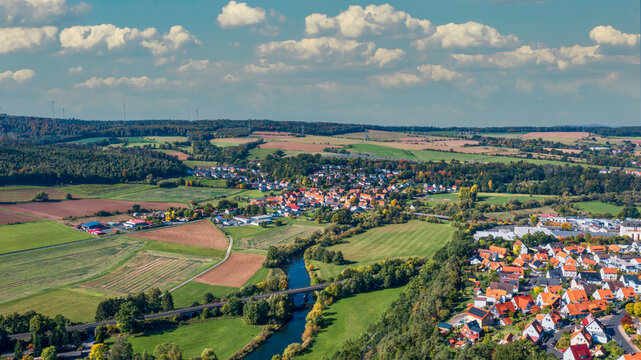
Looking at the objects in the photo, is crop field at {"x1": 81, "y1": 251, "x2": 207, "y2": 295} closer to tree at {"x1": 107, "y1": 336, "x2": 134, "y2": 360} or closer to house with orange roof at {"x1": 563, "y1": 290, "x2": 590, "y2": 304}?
tree at {"x1": 107, "y1": 336, "x2": 134, "y2": 360}

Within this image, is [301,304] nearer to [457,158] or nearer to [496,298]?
[496,298]

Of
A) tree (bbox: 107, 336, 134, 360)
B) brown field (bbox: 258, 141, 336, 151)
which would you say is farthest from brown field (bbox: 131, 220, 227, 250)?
brown field (bbox: 258, 141, 336, 151)

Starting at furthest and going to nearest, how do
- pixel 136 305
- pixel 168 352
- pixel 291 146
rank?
pixel 291 146 → pixel 136 305 → pixel 168 352

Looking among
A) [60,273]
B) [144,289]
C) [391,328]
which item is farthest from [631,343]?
[60,273]

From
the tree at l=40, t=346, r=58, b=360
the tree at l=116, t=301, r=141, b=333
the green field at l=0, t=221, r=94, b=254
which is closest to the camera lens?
the tree at l=40, t=346, r=58, b=360

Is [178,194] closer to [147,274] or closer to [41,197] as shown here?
[41,197]

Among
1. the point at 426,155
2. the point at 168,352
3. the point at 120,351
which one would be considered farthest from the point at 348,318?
the point at 426,155

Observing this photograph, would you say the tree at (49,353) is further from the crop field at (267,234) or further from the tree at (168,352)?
the crop field at (267,234)

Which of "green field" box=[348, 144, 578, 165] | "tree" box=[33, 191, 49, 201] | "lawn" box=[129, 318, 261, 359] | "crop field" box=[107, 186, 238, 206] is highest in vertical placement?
"green field" box=[348, 144, 578, 165]
